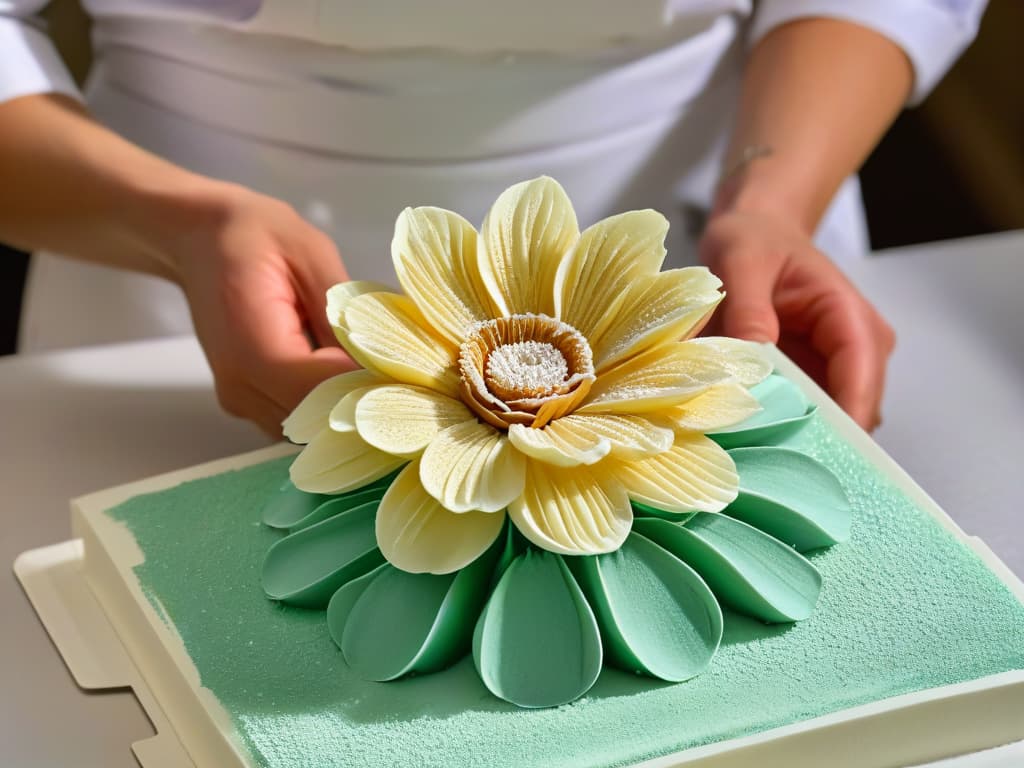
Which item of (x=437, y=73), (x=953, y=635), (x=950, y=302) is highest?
(x=437, y=73)

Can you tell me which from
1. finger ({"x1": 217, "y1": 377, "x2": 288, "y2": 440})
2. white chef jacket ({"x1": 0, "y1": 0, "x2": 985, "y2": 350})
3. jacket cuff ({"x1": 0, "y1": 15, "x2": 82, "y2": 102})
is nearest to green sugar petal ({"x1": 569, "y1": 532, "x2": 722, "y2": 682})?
finger ({"x1": 217, "y1": 377, "x2": 288, "y2": 440})

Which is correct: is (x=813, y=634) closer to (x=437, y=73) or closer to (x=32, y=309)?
(x=437, y=73)

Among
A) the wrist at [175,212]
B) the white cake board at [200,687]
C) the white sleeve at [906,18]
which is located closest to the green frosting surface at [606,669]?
the white cake board at [200,687]

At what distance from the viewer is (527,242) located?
19.8 inches

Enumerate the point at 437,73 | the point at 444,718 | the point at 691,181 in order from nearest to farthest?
the point at 444,718
the point at 437,73
the point at 691,181

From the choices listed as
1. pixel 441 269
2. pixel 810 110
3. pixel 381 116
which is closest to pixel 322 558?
pixel 441 269

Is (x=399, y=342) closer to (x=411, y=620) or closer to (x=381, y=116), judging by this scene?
(x=411, y=620)

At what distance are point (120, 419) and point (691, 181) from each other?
46 centimetres

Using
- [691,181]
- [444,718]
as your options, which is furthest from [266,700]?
[691,181]

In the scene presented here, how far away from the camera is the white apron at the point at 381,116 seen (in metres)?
0.80

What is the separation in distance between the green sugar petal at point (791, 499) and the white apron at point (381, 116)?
399 millimetres

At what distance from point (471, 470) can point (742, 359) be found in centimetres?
12

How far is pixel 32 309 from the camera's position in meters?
0.86

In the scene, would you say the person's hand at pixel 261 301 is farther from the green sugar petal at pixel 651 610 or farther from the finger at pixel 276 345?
the green sugar petal at pixel 651 610
